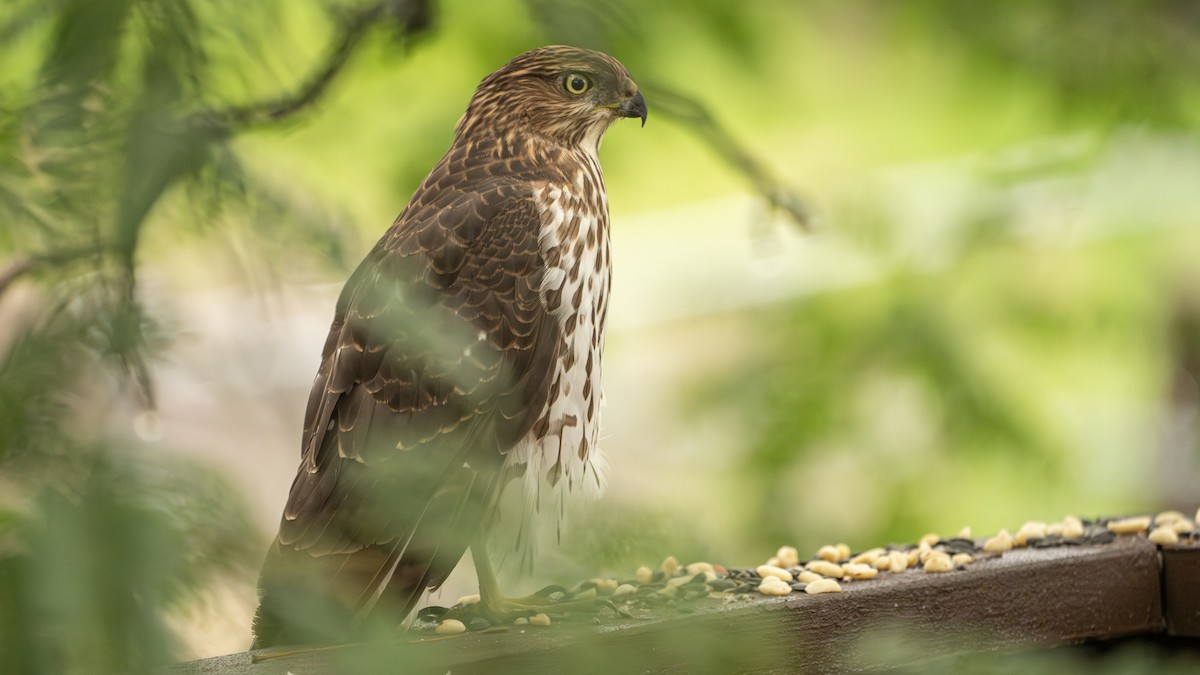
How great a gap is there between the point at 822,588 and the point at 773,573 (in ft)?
0.43

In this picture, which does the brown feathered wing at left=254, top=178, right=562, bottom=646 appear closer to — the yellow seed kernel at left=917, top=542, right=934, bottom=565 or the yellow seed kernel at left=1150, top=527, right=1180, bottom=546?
the yellow seed kernel at left=917, top=542, right=934, bottom=565

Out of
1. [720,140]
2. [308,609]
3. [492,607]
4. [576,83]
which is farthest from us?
[576,83]

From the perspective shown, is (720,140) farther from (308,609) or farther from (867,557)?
(308,609)

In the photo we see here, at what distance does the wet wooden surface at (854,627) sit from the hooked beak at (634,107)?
71 cm

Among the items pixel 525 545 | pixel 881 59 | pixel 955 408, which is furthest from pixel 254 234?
pixel 955 408

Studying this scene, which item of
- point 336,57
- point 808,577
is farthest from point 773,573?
point 336,57

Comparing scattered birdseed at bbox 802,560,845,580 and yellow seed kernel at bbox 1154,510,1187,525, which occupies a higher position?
yellow seed kernel at bbox 1154,510,1187,525

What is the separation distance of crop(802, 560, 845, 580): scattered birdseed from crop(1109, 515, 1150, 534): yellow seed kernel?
2.09 ft

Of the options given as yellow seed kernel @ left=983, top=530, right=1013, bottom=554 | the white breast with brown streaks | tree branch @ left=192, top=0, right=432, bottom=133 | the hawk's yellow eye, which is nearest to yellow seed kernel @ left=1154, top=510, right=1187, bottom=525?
yellow seed kernel @ left=983, top=530, right=1013, bottom=554

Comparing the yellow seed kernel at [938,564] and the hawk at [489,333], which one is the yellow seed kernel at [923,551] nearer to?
the yellow seed kernel at [938,564]

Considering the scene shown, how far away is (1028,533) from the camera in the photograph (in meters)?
2.41

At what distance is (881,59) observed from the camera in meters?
1.05

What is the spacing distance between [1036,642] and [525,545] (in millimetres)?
1581

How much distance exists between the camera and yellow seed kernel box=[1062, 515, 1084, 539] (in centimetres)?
242
